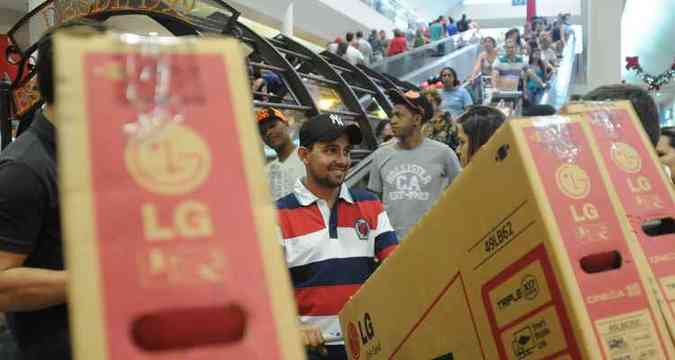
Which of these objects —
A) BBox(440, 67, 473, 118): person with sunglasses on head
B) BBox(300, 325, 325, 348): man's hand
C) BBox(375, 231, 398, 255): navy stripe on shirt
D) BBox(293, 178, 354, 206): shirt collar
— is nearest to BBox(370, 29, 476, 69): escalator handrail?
BBox(440, 67, 473, 118): person with sunglasses on head

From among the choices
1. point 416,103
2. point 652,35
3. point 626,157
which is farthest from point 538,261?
point 652,35

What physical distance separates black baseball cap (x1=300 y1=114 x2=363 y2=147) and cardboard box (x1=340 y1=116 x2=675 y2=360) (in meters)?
1.20

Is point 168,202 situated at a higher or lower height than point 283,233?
lower

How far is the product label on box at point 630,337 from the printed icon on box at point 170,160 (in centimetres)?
64

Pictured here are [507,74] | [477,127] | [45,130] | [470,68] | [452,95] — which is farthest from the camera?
[470,68]

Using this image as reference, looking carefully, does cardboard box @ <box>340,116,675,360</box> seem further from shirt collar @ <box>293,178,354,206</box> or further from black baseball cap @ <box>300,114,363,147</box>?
black baseball cap @ <box>300,114,363,147</box>

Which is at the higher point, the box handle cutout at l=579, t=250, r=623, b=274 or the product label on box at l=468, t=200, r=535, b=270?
the product label on box at l=468, t=200, r=535, b=270

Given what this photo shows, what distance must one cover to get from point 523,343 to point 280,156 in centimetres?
316

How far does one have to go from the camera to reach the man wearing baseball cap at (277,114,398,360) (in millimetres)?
2309

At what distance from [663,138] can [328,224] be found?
1.05m

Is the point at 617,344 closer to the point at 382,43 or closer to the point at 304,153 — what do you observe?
the point at 304,153

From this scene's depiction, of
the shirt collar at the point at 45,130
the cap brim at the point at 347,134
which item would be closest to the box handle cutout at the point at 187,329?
the shirt collar at the point at 45,130

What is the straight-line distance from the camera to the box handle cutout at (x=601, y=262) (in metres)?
1.14

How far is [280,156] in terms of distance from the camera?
4281mm
